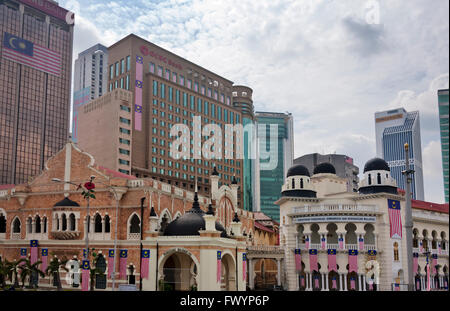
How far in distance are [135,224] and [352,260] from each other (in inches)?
920

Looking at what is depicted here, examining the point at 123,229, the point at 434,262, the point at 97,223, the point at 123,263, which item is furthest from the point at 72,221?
the point at 434,262

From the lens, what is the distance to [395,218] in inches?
2138

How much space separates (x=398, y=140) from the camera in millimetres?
33344

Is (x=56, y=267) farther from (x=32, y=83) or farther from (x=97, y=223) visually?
(x=32, y=83)

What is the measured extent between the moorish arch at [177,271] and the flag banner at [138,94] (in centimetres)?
6290

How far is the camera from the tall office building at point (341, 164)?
135 metres

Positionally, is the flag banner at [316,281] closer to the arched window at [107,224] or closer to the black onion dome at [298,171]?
the black onion dome at [298,171]

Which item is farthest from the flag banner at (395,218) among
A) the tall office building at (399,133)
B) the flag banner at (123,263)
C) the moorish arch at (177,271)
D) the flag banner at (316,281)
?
the flag banner at (123,263)

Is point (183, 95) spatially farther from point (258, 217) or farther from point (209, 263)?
point (209, 263)

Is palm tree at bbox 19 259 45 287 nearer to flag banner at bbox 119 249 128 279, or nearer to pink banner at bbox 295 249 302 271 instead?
flag banner at bbox 119 249 128 279

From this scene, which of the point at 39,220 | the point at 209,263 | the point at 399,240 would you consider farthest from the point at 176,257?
the point at 399,240

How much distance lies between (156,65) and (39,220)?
69.9 m

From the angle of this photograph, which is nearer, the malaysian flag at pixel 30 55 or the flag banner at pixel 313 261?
the flag banner at pixel 313 261

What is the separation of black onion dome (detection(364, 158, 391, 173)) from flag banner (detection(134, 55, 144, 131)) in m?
58.1
